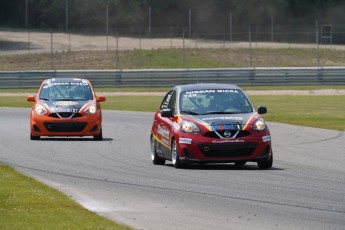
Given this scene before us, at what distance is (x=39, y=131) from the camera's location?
23703 millimetres

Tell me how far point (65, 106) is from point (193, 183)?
10180mm

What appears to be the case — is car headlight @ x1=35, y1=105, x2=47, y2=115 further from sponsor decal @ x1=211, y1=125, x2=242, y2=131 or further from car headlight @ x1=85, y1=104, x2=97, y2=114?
sponsor decal @ x1=211, y1=125, x2=242, y2=131

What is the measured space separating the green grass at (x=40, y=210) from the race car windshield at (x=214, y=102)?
3.96 metres

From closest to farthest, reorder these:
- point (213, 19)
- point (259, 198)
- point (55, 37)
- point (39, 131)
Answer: point (259, 198) < point (39, 131) < point (55, 37) < point (213, 19)

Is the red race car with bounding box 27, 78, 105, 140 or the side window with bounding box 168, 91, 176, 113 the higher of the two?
the side window with bounding box 168, 91, 176, 113

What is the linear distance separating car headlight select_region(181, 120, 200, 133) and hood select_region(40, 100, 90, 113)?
779 centimetres

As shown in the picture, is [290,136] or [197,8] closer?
[290,136]

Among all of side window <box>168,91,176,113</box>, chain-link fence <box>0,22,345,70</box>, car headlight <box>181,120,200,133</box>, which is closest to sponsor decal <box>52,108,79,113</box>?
side window <box>168,91,176,113</box>

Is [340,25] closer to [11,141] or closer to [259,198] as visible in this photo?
[11,141]

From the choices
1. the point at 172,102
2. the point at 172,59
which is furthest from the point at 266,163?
the point at 172,59

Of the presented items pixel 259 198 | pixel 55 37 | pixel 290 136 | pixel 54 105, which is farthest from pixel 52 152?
pixel 55 37

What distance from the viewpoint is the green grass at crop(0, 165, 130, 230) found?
975cm

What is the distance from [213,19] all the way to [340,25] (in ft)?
32.5

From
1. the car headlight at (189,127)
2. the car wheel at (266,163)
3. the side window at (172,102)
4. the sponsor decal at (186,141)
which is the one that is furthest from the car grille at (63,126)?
the car wheel at (266,163)
